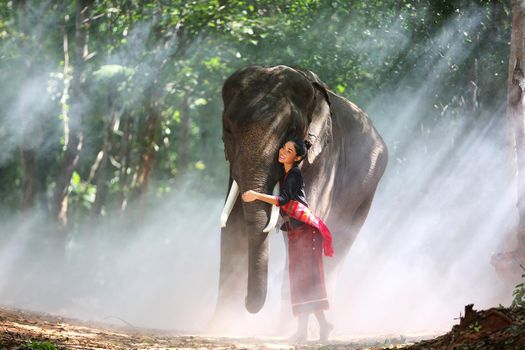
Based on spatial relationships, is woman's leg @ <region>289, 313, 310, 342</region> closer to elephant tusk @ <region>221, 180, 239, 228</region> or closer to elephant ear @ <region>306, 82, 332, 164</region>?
elephant tusk @ <region>221, 180, 239, 228</region>

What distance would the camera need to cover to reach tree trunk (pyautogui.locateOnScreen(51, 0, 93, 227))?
1864cm

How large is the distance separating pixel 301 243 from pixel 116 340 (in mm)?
2088

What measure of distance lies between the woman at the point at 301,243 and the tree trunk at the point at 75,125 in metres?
10.2

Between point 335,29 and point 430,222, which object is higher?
point 335,29

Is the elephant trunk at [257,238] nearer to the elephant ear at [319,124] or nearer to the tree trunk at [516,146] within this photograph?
the elephant ear at [319,124]

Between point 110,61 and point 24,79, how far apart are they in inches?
106

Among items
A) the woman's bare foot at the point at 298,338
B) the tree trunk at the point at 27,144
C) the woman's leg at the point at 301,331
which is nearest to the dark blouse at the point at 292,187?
the woman's leg at the point at 301,331

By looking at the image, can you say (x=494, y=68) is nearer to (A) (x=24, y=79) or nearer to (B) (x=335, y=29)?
(B) (x=335, y=29)

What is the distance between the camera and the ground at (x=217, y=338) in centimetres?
545

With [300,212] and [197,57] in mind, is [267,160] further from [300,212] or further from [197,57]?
[197,57]

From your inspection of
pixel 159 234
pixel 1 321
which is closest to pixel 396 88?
pixel 1 321

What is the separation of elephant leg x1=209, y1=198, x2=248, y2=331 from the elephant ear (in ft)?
3.15

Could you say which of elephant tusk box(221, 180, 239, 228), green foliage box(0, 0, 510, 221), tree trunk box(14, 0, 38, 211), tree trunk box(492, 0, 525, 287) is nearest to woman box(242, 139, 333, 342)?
elephant tusk box(221, 180, 239, 228)

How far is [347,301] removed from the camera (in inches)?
570
